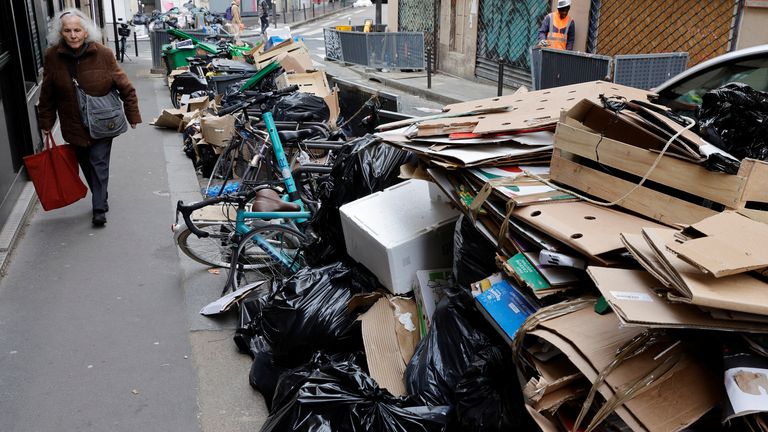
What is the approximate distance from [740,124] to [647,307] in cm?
132

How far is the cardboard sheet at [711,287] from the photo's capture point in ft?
5.94

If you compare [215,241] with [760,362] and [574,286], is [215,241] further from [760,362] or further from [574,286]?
[760,362]

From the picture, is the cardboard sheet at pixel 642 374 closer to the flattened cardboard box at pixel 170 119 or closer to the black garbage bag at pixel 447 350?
the black garbage bag at pixel 447 350

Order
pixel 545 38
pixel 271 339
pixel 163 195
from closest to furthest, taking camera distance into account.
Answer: pixel 271 339 → pixel 163 195 → pixel 545 38

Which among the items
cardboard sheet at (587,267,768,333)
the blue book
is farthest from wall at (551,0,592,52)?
cardboard sheet at (587,267,768,333)

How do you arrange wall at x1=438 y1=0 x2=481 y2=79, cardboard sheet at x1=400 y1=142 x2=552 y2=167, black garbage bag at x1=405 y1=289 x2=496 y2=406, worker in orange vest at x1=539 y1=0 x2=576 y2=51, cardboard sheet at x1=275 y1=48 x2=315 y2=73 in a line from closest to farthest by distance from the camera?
→ black garbage bag at x1=405 y1=289 x2=496 y2=406 < cardboard sheet at x1=400 y1=142 x2=552 y2=167 < cardboard sheet at x1=275 y1=48 x2=315 y2=73 < worker in orange vest at x1=539 y1=0 x2=576 y2=51 < wall at x1=438 y1=0 x2=481 y2=79

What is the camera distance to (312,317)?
3.87 m

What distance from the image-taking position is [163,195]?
7402 millimetres

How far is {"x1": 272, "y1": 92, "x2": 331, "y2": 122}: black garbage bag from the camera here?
24.8ft

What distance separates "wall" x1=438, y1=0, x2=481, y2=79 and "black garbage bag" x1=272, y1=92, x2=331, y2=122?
34.1 ft

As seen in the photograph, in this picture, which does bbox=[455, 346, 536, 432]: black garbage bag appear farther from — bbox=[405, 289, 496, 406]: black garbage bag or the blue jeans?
the blue jeans

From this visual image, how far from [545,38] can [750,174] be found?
409 inches

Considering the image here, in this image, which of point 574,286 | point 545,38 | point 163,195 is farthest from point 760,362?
point 545,38

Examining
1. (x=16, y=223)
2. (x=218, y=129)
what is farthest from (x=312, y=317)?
(x=218, y=129)
